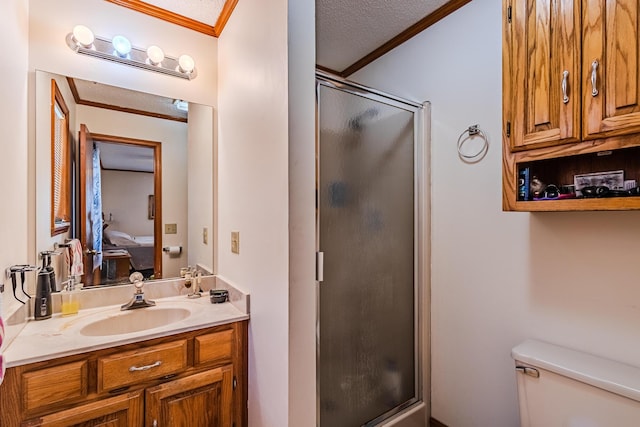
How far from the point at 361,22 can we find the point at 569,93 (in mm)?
1287

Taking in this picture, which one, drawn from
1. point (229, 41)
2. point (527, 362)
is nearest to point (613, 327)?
point (527, 362)

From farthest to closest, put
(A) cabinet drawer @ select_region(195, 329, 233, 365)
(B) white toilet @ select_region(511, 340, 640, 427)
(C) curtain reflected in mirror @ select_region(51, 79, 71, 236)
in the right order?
(C) curtain reflected in mirror @ select_region(51, 79, 71, 236)
(A) cabinet drawer @ select_region(195, 329, 233, 365)
(B) white toilet @ select_region(511, 340, 640, 427)

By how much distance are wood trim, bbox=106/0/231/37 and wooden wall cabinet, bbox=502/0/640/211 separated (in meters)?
1.42

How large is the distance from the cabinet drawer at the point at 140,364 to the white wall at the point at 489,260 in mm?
1387

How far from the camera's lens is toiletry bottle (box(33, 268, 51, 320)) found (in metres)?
1.39

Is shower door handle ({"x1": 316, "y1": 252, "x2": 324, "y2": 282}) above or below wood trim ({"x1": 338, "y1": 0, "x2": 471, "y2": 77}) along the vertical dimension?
below

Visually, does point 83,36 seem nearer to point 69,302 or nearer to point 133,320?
point 69,302

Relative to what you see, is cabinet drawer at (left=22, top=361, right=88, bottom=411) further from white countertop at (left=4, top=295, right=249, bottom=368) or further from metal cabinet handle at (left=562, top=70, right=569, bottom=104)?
metal cabinet handle at (left=562, top=70, right=569, bottom=104)

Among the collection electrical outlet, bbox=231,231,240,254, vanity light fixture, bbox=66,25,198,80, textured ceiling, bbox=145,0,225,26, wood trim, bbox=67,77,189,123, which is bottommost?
electrical outlet, bbox=231,231,240,254

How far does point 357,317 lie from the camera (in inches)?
63.1

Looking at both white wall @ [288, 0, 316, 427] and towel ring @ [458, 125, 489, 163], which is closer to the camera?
white wall @ [288, 0, 316, 427]

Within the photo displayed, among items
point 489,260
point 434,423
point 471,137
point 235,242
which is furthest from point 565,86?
point 434,423

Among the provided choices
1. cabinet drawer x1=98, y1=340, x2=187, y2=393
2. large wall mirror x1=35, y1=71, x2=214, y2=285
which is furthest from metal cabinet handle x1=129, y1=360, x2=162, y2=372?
large wall mirror x1=35, y1=71, x2=214, y2=285

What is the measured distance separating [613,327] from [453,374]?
801 mm
